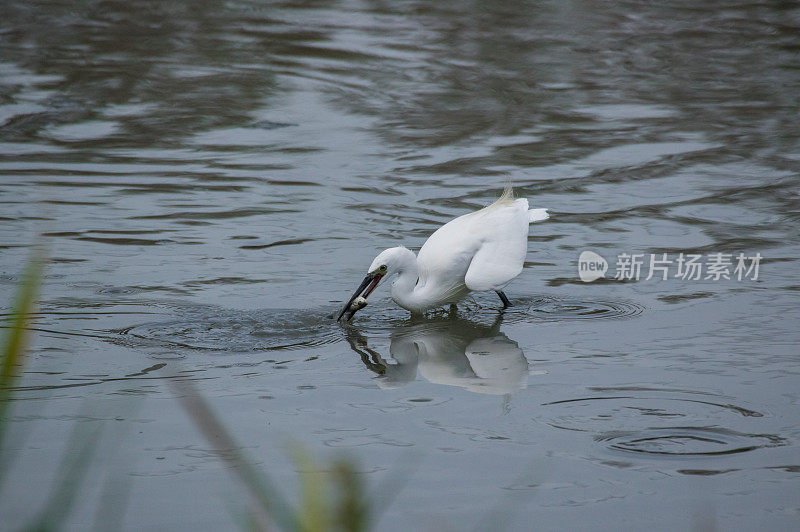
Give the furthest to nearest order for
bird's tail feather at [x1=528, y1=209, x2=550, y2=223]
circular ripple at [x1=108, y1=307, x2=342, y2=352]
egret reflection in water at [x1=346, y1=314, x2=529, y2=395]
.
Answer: bird's tail feather at [x1=528, y1=209, x2=550, y2=223]
circular ripple at [x1=108, y1=307, x2=342, y2=352]
egret reflection in water at [x1=346, y1=314, x2=529, y2=395]

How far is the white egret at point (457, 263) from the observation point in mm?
6355

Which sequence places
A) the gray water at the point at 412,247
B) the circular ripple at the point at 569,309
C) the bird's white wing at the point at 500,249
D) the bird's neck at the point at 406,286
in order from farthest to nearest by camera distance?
the bird's neck at the point at 406,286, the circular ripple at the point at 569,309, the bird's white wing at the point at 500,249, the gray water at the point at 412,247

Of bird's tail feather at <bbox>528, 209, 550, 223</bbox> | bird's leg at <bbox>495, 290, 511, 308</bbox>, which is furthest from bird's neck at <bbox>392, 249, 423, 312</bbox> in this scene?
bird's tail feather at <bbox>528, 209, 550, 223</bbox>

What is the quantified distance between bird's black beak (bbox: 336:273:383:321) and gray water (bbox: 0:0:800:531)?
158mm

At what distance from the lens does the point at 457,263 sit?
659 centimetres

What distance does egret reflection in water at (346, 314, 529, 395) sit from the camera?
213 inches

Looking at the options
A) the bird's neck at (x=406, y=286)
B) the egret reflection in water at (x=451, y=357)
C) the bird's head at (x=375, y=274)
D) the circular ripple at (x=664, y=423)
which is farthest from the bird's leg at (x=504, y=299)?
the circular ripple at (x=664, y=423)

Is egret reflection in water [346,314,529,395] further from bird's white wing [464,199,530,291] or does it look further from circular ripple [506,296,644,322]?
bird's white wing [464,199,530,291]

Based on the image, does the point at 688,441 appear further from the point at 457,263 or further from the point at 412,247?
the point at 412,247

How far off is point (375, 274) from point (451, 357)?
0.79 m

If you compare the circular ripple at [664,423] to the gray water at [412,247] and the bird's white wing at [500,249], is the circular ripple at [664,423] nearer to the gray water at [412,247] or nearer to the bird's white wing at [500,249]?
the gray water at [412,247]

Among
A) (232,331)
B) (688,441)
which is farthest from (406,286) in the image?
(688,441)

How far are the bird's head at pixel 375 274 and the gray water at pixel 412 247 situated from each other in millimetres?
184

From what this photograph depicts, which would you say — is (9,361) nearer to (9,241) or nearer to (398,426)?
(398,426)
